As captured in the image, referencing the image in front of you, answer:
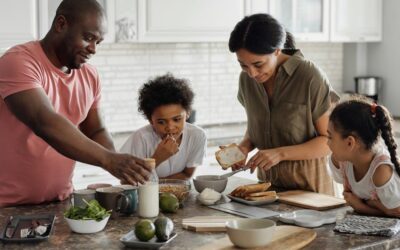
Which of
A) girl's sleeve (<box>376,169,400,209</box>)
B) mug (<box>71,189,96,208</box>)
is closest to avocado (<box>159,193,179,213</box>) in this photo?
mug (<box>71,189,96,208</box>)

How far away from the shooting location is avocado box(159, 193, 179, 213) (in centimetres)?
253

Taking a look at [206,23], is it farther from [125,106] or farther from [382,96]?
[382,96]

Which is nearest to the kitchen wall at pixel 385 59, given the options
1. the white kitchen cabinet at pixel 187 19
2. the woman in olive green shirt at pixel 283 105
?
the white kitchen cabinet at pixel 187 19

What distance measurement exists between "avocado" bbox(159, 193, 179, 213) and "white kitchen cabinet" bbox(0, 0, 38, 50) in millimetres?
2069

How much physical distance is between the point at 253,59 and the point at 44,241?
3.85ft

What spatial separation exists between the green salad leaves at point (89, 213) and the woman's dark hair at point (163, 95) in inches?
37.3

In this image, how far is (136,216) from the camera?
2518 millimetres

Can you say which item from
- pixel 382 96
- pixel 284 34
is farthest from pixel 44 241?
pixel 382 96

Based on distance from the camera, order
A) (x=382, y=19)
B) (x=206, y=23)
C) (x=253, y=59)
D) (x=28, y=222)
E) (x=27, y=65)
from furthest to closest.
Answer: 1. (x=382, y=19)
2. (x=206, y=23)
3. (x=253, y=59)
4. (x=27, y=65)
5. (x=28, y=222)

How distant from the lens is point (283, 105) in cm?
309

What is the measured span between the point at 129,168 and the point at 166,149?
2.12 feet

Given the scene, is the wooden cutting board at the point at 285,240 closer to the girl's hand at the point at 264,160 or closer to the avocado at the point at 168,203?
the avocado at the point at 168,203

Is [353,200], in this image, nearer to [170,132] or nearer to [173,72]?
[170,132]

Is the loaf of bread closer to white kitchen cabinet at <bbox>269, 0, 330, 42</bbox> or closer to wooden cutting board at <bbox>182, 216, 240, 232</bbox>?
wooden cutting board at <bbox>182, 216, 240, 232</bbox>
